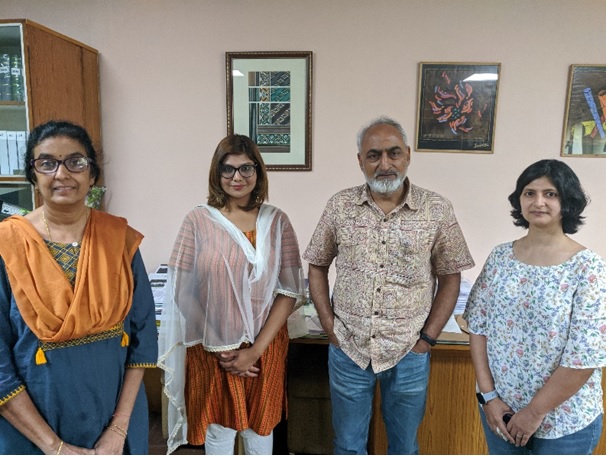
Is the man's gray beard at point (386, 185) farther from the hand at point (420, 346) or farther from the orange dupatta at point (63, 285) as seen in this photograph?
the orange dupatta at point (63, 285)

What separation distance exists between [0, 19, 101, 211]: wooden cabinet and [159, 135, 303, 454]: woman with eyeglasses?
1.12m

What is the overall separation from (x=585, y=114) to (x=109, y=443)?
8.47 feet

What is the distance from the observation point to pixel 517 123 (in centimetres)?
234

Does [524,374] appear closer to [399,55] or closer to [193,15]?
[399,55]

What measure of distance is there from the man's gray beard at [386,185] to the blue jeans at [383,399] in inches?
21.1

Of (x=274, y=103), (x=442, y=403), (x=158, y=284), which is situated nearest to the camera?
(x=442, y=403)

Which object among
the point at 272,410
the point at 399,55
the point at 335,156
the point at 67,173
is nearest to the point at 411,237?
the point at 272,410

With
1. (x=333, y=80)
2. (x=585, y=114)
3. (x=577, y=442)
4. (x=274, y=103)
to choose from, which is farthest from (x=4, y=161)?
(x=585, y=114)

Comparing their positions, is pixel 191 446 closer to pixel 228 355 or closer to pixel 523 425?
pixel 228 355

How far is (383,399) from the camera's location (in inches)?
58.6

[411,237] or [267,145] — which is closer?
[411,237]

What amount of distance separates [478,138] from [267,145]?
116 cm

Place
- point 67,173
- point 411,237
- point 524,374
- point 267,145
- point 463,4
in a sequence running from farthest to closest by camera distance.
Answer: point 267,145, point 463,4, point 411,237, point 524,374, point 67,173

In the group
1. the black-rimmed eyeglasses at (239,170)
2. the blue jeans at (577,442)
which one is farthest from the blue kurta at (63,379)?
the blue jeans at (577,442)
